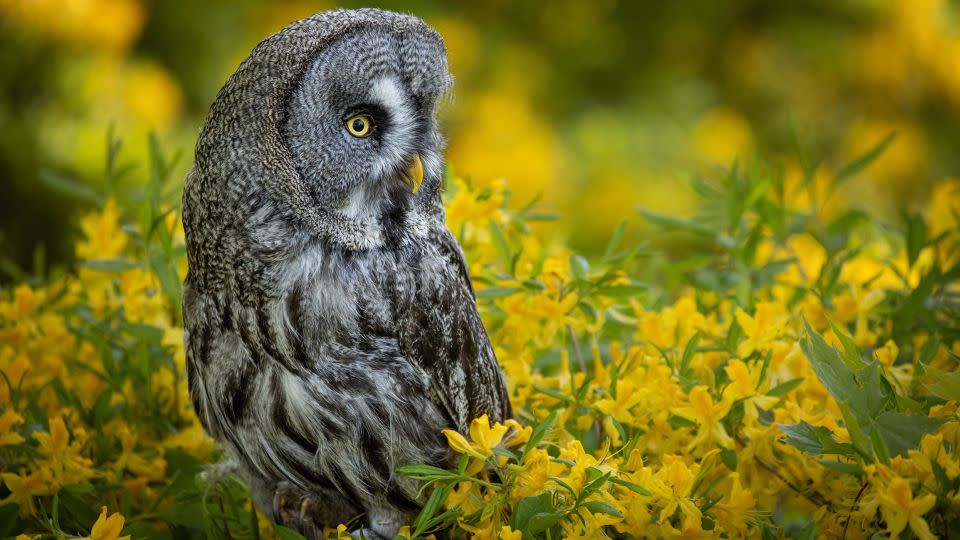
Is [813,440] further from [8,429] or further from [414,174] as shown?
[8,429]

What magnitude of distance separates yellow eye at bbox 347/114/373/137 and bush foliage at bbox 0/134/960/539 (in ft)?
0.88

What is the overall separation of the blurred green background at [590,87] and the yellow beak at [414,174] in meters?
1.89

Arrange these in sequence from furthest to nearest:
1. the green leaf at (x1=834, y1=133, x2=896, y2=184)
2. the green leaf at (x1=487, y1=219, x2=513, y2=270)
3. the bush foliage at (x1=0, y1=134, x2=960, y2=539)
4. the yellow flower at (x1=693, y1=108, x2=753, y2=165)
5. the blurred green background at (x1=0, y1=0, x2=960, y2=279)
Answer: the yellow flower at (x1=693, y1=108, x2=753, y2=165) → the blurred green background at (x1=0, y1=0, x2=960, y2=279) → the green leaf at (x1=834, y1=133, x2=896, y2=184) → the green leaf at (x1=487, y1=219, x2=513, y2=270) → the bush foliage at (x1=0, y1=134, x2=960, y2=539)

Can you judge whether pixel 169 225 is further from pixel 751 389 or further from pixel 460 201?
pixel 751 389

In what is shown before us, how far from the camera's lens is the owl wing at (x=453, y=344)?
1242 mm

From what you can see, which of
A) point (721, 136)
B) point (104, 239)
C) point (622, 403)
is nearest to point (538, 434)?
point (622, 403)

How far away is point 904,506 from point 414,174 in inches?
27.8

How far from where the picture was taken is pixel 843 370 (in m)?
1.02

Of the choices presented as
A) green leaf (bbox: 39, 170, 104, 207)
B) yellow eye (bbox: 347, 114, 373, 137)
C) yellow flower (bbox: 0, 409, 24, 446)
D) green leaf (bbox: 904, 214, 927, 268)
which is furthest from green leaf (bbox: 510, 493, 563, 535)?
green leaf (bbox: 39, 170, 104, 207)

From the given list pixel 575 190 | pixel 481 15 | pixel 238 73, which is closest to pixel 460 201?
pixel 238 73

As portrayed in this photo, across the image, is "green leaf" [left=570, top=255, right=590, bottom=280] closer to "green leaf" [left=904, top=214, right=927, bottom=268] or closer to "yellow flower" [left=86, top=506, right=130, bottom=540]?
"green leaf" [left=904, top=214, right=927, bottom=268]

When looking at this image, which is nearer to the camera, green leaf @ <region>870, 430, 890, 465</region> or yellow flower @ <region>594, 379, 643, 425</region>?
green leaf @ <region>870, 430, 890, 465</region>

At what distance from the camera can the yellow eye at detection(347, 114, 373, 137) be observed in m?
1.23

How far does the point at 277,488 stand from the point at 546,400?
388mm
